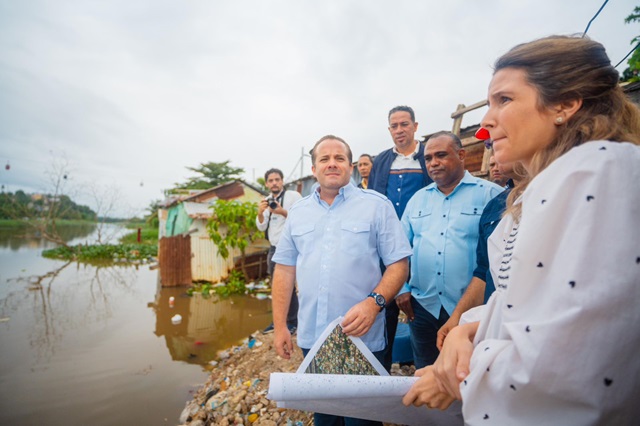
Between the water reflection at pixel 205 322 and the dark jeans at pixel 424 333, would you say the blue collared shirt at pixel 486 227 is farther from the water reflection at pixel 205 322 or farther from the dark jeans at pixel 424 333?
the water reflection at pixel 205 322

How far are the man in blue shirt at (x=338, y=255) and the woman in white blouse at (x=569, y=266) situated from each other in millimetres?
1123

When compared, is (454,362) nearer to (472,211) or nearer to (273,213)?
(472,211)

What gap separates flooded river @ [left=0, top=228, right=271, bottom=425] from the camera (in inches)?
152

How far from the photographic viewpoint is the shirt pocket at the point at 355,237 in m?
2.02

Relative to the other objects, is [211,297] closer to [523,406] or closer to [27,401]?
[27,401]

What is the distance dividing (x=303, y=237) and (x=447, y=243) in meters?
1.15

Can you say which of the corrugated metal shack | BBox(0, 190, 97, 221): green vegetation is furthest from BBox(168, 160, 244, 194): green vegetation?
the corrugated metal shack

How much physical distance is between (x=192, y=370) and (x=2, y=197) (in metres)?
20.6

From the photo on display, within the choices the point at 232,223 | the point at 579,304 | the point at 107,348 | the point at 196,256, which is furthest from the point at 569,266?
the point at 196,256

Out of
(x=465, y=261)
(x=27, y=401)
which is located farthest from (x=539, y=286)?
(x=27, y=401)

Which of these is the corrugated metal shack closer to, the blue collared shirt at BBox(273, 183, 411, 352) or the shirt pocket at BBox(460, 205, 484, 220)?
the blue collared shirt at BBox(273, 183, 411, 352)

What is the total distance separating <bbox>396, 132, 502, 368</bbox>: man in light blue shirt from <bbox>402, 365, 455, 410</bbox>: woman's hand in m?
1.40

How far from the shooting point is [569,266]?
62cm

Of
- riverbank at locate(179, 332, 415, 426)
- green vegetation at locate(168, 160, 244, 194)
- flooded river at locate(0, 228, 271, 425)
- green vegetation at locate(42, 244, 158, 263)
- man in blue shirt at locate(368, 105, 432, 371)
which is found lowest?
flooded river at locate(0, 228, 271, 425)
